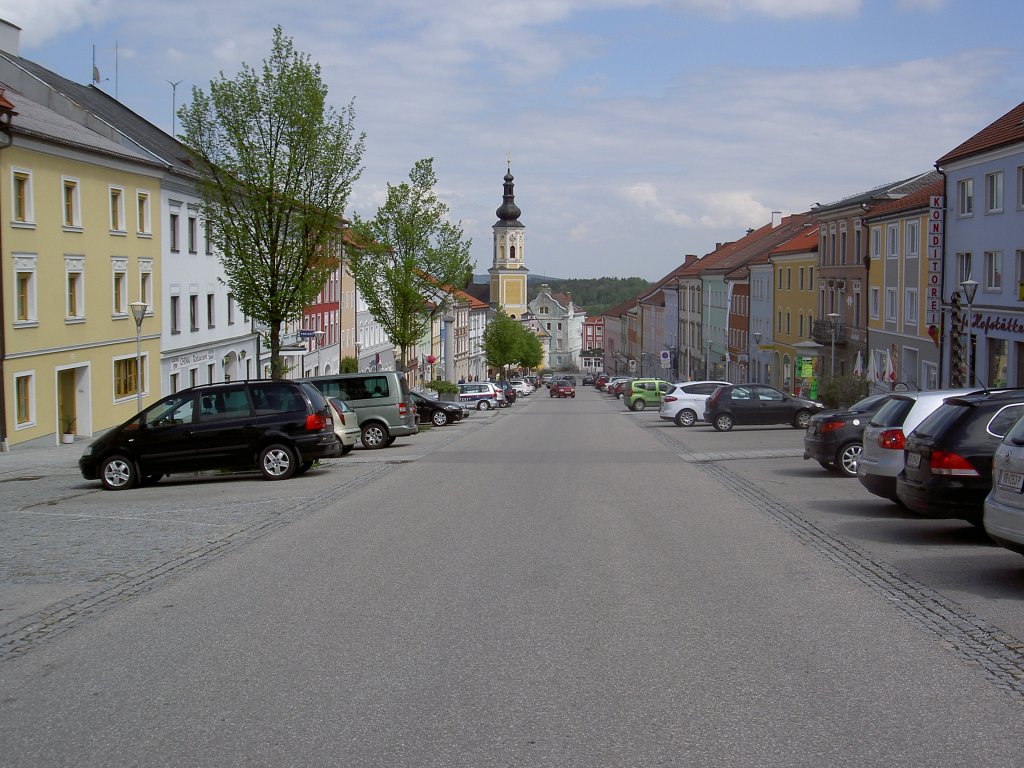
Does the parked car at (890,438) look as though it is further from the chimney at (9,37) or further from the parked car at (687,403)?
the chimney at (9,37)

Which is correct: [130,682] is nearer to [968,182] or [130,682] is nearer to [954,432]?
[954,432]

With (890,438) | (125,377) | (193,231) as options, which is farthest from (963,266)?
(890,438)

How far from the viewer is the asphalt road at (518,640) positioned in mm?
5594

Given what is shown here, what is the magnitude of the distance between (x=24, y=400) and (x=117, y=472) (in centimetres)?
1177

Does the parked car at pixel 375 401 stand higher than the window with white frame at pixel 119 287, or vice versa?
the window with white frame at pixel 119 287

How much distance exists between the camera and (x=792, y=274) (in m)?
69.9

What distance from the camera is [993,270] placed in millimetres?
40375

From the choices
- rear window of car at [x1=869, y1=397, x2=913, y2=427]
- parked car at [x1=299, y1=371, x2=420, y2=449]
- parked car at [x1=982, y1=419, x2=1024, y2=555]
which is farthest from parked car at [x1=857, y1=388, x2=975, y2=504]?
parked car at [x1=299, y1=371, x2=420, y2=449]

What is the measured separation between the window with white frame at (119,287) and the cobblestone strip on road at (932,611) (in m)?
26.6

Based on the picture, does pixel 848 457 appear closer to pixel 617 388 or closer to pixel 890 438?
pixel 890 438

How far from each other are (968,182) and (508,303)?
12461 cm

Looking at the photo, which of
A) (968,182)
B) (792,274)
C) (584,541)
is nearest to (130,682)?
(584,541)

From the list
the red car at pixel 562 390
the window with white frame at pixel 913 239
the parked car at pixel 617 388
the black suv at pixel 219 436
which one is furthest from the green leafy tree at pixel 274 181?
the red car at pixel 562 390

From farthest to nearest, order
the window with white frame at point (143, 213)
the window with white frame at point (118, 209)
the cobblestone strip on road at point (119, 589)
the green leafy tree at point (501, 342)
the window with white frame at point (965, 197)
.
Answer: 1. the green leafy tree at point (501, 342)
2. the window with white frame at point (965, 197)
3. the window with white frame at point (143, 213)
4. the window with white frame at point (118, 209)
5. the cobblestone strip on road at point (119, 589)
